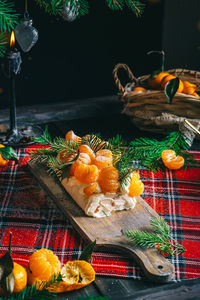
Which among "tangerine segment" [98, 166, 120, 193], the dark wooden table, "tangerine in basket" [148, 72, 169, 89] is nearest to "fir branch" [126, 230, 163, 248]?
"tangerine segment" [98, 166, 120, 193]

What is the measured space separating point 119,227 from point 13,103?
0.66m

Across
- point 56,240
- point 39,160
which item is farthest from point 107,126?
point 56,240

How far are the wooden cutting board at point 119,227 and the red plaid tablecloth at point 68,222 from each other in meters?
0.02

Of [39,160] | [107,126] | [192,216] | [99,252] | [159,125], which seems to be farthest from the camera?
[107,126]

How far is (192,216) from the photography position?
1125 mm

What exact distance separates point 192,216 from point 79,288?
1.29 ft

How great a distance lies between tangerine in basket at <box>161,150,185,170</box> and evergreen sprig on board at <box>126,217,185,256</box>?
334mm

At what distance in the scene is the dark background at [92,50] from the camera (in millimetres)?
1770

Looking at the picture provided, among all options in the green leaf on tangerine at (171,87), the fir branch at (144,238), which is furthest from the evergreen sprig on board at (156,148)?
the fir branch at (144,238)

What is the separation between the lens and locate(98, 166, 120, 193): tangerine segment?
104 centimetres

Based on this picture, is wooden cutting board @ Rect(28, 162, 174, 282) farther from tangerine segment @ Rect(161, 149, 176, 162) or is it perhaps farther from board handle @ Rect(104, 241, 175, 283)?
tangerine segment @ Rect(161, 149, 176, 162)

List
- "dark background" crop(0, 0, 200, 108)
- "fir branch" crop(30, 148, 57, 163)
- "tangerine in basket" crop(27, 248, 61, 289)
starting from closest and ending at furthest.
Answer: "tangerine in basket" crop(27, 248, 61, 289) < "fir branch" crop(30, 148, 57, 163) < "dark background" crop(0, 0, 200, 108)

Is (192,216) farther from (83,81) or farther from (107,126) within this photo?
(83,81)

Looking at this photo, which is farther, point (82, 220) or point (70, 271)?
point (82, 220)
